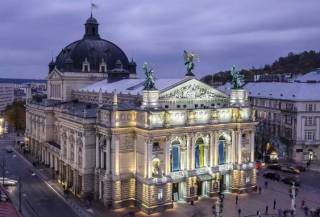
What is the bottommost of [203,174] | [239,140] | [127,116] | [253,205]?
[253,205]

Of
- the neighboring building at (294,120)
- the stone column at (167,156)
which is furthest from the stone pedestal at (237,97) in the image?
the neighboring building at (294,120)

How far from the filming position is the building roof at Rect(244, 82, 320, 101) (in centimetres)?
9656

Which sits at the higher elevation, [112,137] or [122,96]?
[122,96]

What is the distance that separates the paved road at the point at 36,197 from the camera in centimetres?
6222

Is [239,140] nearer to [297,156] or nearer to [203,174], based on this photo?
[203,174]

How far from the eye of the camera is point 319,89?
99.4 metres

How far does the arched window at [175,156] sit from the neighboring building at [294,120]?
127 ft

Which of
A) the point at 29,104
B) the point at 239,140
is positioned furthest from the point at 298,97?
the point at 29,104

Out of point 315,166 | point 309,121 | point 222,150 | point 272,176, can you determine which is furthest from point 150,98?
point 315,166

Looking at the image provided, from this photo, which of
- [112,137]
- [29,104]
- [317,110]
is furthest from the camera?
[29,104]

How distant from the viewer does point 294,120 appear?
96.1m

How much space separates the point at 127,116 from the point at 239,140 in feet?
66.3

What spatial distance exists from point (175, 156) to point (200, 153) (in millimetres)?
5074

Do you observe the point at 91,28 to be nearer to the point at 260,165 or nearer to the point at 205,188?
the point at 260,165
